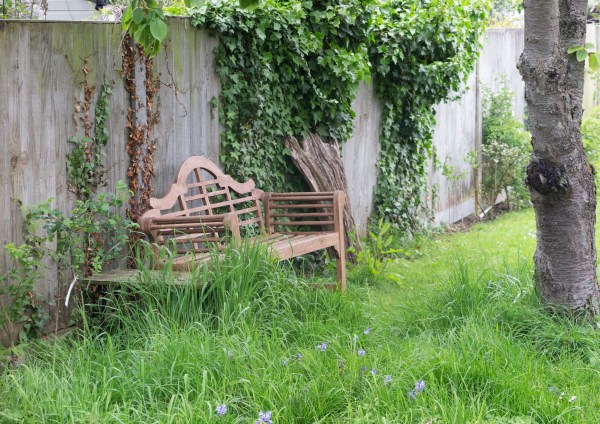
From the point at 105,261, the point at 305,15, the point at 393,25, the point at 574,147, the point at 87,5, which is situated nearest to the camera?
the point at 574,147

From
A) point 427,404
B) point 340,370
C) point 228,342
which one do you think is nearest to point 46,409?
point 228,342

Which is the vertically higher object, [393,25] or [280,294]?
[393,25]

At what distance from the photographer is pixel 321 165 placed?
7641mm

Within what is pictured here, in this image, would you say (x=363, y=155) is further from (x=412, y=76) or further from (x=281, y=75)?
(x=281, y=75)

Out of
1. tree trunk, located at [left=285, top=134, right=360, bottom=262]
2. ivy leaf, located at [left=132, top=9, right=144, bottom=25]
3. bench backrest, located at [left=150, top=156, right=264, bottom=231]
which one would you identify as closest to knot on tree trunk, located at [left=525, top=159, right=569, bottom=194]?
bench backrest, located at [left=150, top=156, right=264, bottom=231]

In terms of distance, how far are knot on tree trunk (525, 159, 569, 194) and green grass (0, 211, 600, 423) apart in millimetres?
683

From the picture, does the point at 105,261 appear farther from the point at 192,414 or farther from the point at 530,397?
the point at 530,397

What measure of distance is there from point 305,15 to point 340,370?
12.9 ft

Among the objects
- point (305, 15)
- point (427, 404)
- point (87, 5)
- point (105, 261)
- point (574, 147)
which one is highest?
point (87, 5)

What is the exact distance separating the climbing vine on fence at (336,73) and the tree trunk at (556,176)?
7.71 feet

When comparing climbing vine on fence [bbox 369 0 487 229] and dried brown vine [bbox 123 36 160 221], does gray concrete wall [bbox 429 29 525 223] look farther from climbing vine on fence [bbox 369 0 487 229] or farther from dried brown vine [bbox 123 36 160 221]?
dried brown vine [bbox 123 36 160 221]

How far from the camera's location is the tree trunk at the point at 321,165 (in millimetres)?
7457

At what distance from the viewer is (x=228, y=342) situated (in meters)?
4.44

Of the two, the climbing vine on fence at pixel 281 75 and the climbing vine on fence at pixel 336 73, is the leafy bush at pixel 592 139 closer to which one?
the climbing vine on fence at pixel 336 73
